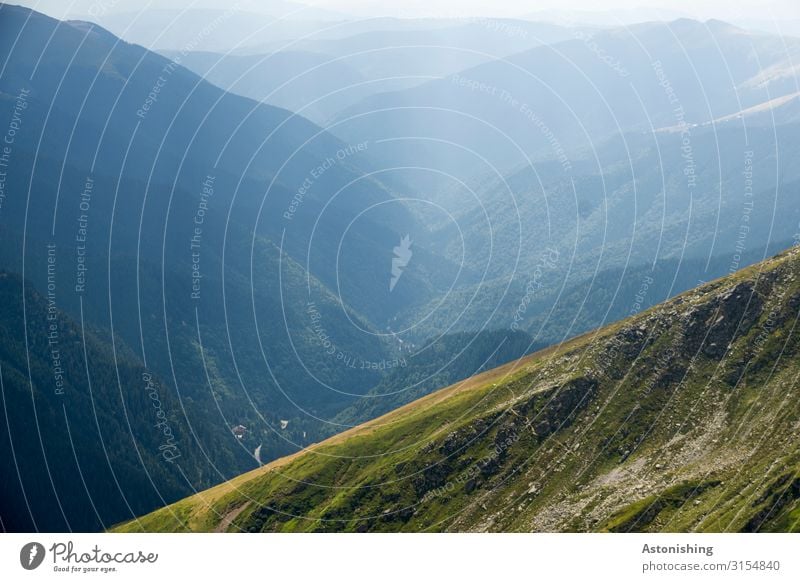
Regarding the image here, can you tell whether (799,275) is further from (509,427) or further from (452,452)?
(452,452)

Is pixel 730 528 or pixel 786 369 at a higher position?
pixel 786 369
